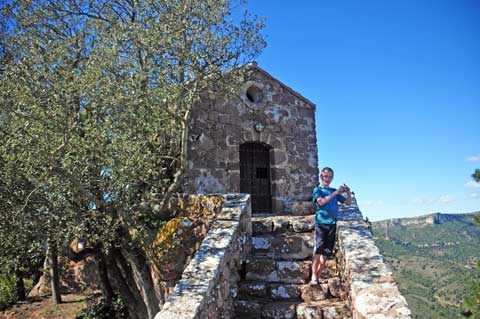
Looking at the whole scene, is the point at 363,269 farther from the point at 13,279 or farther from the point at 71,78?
the point at 13,279

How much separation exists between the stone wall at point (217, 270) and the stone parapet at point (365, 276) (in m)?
1.61

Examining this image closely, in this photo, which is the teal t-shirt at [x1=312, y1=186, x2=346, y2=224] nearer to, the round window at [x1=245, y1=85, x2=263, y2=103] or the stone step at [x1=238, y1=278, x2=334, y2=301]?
the stone step at [x1=238, y1=278, x2=334, y2=301]

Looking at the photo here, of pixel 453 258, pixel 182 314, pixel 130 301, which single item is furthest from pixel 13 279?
pixel 453 258

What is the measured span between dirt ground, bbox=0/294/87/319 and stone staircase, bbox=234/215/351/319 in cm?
934

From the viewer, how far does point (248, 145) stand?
11820 millimetres

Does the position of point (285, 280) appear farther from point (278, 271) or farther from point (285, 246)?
point (285, 246)

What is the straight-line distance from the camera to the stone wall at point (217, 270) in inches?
171

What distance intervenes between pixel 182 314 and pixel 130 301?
6.02 metres

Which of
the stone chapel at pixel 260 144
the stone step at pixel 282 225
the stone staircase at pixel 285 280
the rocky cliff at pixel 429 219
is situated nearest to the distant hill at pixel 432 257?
the rocky cliff at pixel 429 219

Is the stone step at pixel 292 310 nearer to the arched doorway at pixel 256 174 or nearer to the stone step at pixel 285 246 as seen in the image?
the stone step at pixel 285 246

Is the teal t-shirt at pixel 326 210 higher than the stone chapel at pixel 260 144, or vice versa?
the stone chapel at pixel 260 144

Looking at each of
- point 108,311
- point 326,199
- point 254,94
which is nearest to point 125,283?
point 108,311

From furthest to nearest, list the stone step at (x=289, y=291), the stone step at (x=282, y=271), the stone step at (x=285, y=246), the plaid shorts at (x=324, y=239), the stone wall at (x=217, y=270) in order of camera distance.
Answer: the stone step at (x=285, y=246) < the stone step at (x=282, y=271) < the plaid shorts at (x=324, y=239) < the stone step at (x=289, y=291) < the stone wall at (x=217, y=270)

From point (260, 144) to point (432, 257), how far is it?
12556cm
